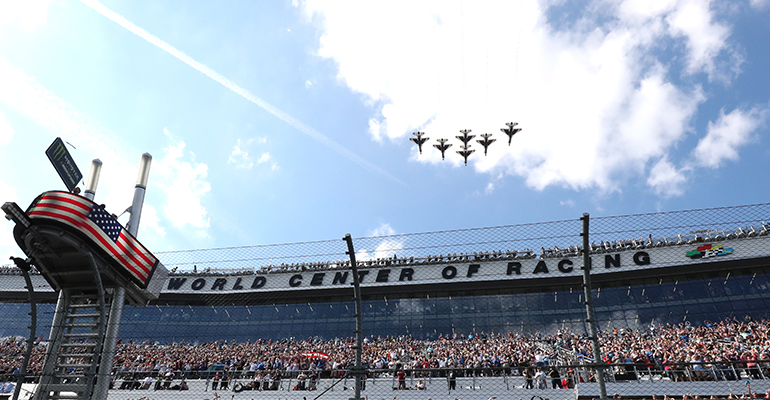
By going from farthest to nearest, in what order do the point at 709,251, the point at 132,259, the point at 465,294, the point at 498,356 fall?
the point at 465,294 < the point at 709,251 < the point at 498,356 < the point at 132,259

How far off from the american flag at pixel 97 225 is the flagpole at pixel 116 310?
27.7 inches

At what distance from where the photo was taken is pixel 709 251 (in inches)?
1204

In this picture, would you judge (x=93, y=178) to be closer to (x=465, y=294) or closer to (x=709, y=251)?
(x=465, y=294)

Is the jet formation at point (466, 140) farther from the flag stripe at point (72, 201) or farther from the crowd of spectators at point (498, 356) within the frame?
the flag stripe at point (72, 201)

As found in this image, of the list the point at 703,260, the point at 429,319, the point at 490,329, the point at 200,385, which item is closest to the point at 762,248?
the point at 703,260

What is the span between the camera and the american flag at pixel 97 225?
959 centimetres

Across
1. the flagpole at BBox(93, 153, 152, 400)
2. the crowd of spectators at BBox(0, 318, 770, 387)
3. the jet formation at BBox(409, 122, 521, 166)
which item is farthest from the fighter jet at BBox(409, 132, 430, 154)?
the flagpole at BBox(93, 153, 152, 400)

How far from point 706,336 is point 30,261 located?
30245mm

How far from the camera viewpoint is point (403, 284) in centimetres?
3562

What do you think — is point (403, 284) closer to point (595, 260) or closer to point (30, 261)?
point (595, 260)

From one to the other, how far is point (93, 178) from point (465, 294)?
94.6ft

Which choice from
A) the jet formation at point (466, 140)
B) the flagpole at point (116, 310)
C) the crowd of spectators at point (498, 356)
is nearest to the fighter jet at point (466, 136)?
the jet formation at point (466, 140)

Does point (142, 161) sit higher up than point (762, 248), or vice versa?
point (762, 248)

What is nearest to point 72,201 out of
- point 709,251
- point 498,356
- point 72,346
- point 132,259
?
point 132,259
